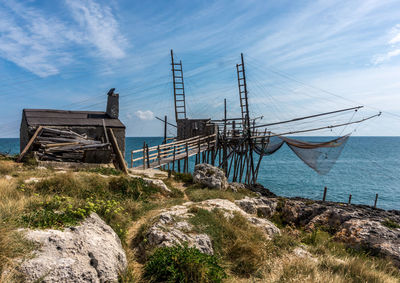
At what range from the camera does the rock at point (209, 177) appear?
14.7m

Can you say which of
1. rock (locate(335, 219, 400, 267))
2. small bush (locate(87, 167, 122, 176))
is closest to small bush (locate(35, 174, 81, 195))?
small bush (locate(87, 167, 122, 176))

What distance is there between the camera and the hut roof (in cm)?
1737

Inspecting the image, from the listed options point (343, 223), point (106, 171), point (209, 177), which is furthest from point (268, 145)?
point (106, 171)

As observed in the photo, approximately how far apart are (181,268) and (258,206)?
354 inches

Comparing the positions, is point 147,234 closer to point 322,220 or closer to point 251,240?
point 251,240

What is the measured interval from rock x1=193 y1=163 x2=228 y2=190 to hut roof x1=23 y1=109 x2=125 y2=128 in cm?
735

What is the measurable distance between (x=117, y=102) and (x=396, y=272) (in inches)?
747

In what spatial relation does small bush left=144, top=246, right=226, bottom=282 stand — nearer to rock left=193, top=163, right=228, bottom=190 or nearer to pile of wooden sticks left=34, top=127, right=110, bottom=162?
rock left=193, top=163, right=228, bottom=190

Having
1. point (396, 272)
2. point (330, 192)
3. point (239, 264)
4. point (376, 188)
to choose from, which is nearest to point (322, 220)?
point (396, 272)

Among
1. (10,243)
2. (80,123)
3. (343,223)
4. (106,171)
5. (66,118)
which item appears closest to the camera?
(10,243)

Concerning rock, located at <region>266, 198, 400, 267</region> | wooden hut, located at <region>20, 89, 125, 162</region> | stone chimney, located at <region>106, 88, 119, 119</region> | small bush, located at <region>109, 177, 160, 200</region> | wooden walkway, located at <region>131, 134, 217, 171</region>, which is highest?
stone chimney, located at <region>106, 88, 119, 119</region>

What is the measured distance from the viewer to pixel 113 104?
20.6m

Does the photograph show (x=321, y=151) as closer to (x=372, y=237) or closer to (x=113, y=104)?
(x=372, y=237)

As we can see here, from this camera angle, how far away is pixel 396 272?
26.3 feet
